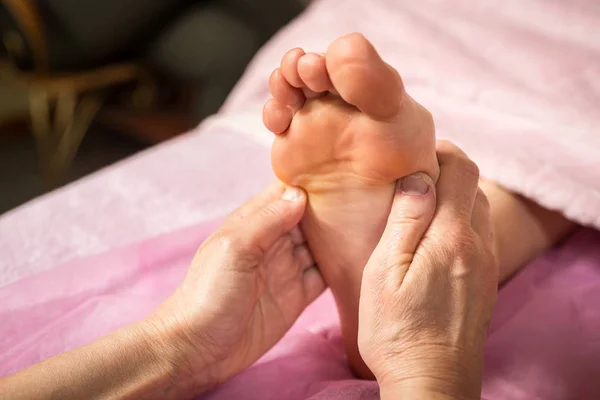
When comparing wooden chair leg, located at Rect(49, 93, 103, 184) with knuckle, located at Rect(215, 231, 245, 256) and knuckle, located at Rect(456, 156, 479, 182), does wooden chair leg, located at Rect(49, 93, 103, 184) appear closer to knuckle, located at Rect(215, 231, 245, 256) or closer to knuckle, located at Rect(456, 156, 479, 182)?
knuckle, located at Rect(215, 231, 245, 256)

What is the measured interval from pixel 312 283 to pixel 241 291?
112 millimetres

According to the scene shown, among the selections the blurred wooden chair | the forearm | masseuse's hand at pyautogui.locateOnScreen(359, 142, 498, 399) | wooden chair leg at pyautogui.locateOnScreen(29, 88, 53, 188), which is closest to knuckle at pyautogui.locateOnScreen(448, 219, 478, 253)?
masseuse's hand at pyautogui.locateOnScreen(359, 142, 498, 399)

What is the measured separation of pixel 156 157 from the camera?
0.98m

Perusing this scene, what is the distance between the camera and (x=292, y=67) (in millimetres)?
543

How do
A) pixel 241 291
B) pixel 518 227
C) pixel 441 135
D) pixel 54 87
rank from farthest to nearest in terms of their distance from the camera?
1. pixel 54 87
2. pixel 441 135
3. pixel 518 227
4. pixel 241 291

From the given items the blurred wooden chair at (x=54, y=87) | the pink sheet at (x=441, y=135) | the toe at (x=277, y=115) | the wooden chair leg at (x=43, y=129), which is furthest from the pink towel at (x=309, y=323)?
the wooden chair leg at (x=43, y=129)

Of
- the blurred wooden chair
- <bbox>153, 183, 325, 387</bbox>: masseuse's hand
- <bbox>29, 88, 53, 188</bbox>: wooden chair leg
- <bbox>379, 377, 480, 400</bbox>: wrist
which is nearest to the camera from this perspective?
<bbox>379, 377, 480, 400</bbox>: wrist

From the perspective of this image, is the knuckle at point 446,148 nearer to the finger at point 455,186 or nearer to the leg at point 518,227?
the finger at point 455,186

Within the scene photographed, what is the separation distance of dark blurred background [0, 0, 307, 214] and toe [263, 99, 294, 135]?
43.8 inches

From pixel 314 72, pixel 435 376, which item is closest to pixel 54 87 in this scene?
pixel 314 72

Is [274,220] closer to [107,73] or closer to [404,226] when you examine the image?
[404,226]

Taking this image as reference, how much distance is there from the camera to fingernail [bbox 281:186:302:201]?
63cm

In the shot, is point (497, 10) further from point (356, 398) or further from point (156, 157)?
point (356, 398)

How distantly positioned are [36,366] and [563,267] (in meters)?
0.61
